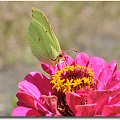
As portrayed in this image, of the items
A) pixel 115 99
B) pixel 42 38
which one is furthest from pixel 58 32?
pixel 115 99

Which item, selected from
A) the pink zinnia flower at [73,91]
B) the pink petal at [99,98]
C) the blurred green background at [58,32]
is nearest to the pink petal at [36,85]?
the pink zinnia flower at [73,91]

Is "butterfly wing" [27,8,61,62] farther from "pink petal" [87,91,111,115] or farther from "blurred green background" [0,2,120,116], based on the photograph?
"blurred green background" [0,2,120,116]

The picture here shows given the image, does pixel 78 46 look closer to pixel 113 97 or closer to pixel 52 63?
pixel 52 63

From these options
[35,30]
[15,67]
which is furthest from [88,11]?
[35,30]

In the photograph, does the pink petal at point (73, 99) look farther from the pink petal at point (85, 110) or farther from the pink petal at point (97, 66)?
the pink petal at point (97, 66)

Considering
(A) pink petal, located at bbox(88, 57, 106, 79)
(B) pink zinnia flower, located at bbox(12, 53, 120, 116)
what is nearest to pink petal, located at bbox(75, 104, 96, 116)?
(B) pink zinnia flower, located at bbox(12, 53, 120, 116)
